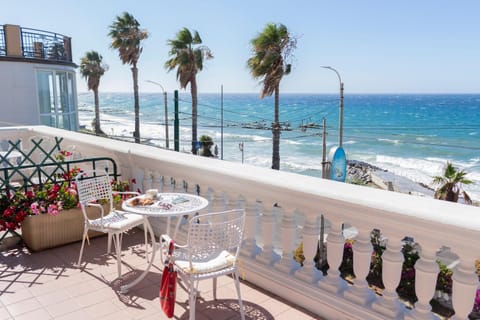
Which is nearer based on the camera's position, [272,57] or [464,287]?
[464,287]

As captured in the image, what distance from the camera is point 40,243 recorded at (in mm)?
3656

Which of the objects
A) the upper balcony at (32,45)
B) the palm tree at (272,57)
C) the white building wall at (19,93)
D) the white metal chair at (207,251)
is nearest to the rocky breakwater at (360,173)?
the palm tree at (272,57)

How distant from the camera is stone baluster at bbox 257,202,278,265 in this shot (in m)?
2.76

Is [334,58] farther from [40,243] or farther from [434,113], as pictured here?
[40,243]

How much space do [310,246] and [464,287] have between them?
93 cm

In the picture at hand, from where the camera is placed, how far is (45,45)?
40.6 feet

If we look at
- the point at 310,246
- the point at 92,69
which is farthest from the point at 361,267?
the point at 92,69

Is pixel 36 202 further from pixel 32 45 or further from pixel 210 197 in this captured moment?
pixel 32 45

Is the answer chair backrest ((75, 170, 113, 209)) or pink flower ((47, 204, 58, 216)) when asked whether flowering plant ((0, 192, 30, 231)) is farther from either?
chair backrest ((75, 170, 113, 209))

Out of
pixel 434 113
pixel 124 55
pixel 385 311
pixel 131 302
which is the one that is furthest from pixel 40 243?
pixel 434 113

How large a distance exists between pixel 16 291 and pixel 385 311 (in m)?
2.66

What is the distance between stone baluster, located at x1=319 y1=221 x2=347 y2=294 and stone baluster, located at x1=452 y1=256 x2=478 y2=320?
2.19 ft

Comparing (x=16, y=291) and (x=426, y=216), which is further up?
(x=426, y=216)

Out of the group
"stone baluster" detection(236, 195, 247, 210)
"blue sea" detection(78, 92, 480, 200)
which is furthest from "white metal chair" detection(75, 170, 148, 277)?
"blue sea" detection(78, 92, 480, 200)
